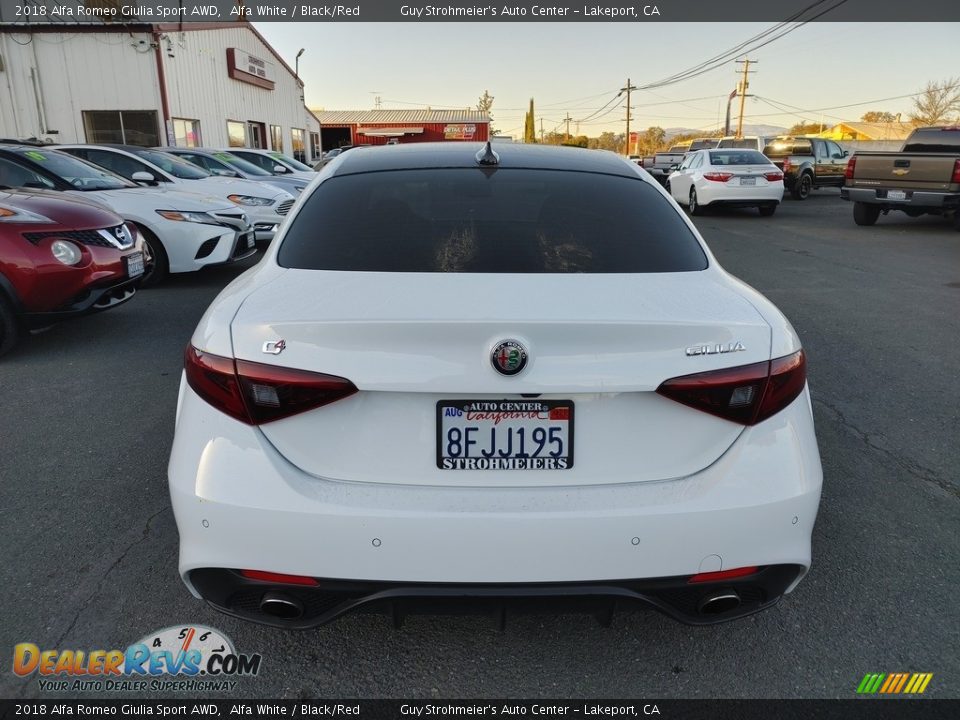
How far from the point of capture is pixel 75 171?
7.84 m

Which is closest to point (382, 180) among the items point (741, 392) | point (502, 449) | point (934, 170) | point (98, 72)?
point (502, 449)

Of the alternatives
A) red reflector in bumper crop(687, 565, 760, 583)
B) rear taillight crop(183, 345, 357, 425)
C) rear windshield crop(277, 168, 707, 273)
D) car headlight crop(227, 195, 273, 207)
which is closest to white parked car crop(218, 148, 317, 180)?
car headlight crop(227, 195, 273, 207)

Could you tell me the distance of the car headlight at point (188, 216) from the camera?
25.7 feet

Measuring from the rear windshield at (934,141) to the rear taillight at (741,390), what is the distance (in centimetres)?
1510

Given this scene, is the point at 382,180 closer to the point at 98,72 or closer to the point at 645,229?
the point at 645,229

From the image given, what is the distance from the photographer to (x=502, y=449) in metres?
1.86

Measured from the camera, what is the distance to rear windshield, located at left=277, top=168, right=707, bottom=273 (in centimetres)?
231

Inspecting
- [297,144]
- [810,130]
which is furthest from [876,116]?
[297,144]

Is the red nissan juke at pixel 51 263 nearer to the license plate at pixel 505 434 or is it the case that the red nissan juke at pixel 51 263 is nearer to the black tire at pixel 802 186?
the license plate at pixel 505 434

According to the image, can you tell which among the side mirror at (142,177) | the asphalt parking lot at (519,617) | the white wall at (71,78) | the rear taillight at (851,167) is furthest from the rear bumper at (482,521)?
the white wall at (71,78)

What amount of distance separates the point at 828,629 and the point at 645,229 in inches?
60.0

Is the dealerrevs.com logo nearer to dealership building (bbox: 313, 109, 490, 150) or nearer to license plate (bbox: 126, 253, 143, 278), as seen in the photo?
license plate (bbox: 126, 253, 143, 278)

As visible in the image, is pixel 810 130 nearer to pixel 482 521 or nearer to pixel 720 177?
pixel 720 177

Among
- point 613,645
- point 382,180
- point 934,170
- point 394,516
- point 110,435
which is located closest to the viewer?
point 394,516
